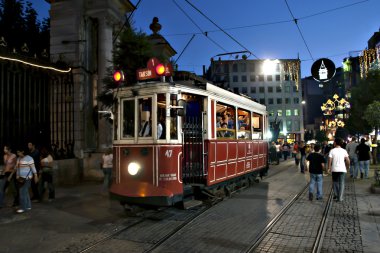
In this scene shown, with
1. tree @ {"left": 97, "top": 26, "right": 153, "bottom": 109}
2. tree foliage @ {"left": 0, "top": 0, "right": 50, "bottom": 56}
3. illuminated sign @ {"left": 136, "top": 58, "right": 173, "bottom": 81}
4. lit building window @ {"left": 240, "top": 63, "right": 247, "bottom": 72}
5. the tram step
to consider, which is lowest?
the tram step

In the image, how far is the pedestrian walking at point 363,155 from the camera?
1399 cm

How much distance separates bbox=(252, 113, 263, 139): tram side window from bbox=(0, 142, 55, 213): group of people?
671 centimetres

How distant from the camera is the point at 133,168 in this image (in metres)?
7.89

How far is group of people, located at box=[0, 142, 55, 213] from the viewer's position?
29.0 ft

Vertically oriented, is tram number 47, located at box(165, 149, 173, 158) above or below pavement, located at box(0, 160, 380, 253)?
above

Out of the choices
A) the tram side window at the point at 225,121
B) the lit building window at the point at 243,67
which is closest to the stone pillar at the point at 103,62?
the tram side window at the point at 225,121

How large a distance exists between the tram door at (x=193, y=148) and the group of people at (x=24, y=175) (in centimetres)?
389

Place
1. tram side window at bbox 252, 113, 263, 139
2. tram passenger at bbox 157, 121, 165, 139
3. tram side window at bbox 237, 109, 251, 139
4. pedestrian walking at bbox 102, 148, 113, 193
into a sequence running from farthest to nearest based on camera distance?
tram side window at bbox 252, 113, 263, 139 < pedestrian walking at bbox 102, 148, 113, 193 < tram side window at bbox 237, 109, 251, 139 < tram passenger at bbox 157, 121, 165, 139

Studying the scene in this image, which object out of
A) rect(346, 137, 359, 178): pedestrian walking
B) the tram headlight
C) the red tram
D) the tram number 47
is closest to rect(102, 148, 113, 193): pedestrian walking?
the red tram

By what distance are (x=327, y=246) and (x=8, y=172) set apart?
7.97 metres

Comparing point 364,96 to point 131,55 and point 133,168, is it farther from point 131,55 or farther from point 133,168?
point 133,168

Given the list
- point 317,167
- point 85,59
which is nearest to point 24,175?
point 85,59

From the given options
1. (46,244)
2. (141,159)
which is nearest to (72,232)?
(46,244)

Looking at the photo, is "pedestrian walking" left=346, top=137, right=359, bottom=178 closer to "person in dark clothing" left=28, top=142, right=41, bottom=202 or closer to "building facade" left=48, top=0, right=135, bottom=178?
"building facade" left=48, top=0, right=135, bottom=178
